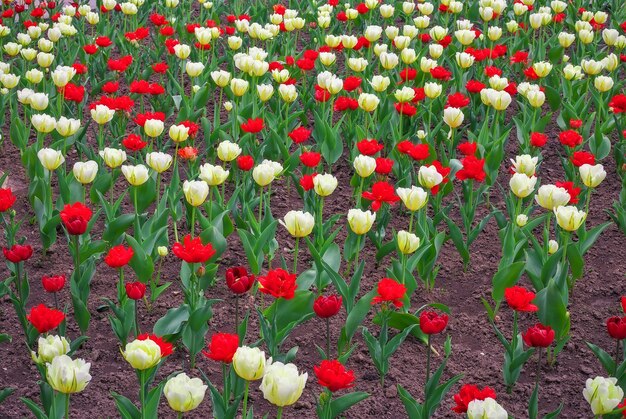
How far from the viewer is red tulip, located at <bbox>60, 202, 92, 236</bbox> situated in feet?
9.91

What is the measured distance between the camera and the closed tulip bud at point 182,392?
2.25 m

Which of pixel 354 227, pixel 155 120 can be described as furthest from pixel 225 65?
pixel 354 227

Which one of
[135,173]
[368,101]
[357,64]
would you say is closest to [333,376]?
[135,173]

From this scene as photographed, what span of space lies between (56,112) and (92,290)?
5.50 ft

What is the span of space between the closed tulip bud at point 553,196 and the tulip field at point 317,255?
13 mm

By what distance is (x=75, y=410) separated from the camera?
2998 mm

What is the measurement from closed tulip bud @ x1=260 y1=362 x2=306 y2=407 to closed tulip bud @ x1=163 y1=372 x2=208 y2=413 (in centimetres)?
20

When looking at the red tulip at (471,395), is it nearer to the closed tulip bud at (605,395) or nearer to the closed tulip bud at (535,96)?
the closed tulip bud at (605,395)

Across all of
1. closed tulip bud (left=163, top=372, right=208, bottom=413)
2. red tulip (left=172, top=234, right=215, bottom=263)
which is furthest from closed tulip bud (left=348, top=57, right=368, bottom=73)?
closed tulip bud (left=163, top=372, right=208, bottom=413)

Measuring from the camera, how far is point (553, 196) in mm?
3354

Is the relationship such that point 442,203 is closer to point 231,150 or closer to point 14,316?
point 231,150

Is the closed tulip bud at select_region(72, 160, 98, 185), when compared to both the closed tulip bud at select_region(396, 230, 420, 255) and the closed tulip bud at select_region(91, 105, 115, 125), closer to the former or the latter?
the closed tulip bud at select_region(91, 105, 115, 125)

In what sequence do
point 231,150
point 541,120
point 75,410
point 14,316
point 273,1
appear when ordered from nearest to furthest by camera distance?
point 75,410 → point 14,316 → point 231,150 → point 541,120 → point 273,1

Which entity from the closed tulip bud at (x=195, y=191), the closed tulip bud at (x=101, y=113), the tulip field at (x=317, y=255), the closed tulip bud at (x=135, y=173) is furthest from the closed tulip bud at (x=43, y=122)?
the closed tulip bud at (x=195, y=191)
